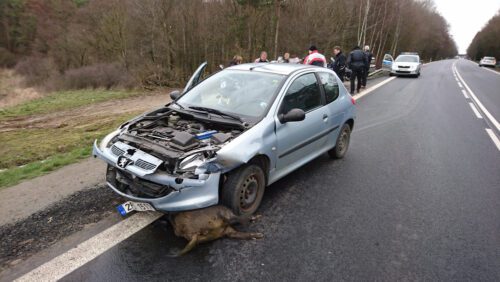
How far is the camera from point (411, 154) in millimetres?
6102

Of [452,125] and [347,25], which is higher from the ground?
[347,25]

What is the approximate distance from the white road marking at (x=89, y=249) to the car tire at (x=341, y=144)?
3.15 meters

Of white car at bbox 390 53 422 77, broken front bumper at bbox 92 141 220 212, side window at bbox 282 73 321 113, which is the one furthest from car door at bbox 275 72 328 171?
white car at bbox 390 53 422 77

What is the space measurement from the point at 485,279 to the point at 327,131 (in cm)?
262

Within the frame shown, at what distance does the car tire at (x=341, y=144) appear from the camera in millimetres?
5492

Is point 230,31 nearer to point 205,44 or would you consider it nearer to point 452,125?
point 205,44

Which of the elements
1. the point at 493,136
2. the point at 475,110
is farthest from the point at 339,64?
the point at 493,136

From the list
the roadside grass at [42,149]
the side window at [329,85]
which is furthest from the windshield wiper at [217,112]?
the roadside grass at [42,149]

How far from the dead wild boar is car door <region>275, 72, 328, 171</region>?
38.7 inches

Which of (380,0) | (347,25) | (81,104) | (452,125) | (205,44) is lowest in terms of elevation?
(81,104)

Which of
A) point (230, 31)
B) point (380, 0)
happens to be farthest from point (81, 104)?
point (380, 0)

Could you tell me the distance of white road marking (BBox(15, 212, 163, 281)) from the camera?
2.68m

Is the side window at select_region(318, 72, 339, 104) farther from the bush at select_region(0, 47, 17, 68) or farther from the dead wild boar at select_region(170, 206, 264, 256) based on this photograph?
the bush at select_region(0, 47, 17, 68)

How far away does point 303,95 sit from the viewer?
175 inches
